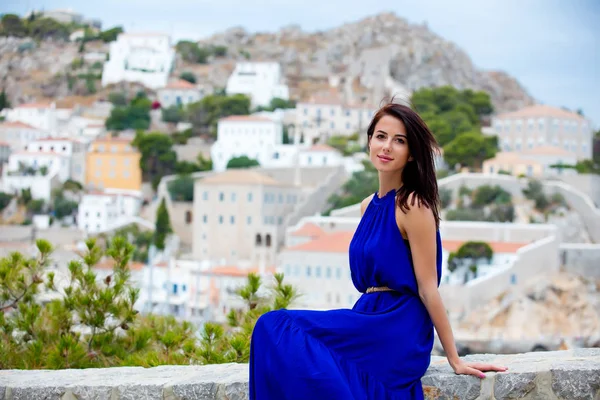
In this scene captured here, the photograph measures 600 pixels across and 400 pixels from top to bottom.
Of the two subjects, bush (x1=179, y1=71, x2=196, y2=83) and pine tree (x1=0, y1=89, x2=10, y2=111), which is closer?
pine tree (x1=0, y1=89, x2=10, y2=111)

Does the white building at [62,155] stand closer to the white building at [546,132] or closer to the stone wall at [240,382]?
the white building at [546,132]

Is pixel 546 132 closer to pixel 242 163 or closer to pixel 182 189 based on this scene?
pixel 242 163

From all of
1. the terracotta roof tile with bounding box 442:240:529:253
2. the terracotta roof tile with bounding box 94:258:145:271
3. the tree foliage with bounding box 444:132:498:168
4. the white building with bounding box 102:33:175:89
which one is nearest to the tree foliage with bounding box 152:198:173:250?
the terracotta roof tile with bounding box 94:258:145:271

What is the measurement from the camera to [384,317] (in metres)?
3.73

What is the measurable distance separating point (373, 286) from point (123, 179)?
153 feet

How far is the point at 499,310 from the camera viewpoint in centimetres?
3266

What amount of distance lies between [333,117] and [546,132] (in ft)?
35.8

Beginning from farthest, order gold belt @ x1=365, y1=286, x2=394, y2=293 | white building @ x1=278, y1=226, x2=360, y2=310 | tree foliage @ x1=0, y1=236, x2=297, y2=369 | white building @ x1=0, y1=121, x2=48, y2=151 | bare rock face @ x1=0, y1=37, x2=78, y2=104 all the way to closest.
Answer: bare rock face @ x1=0, y1=37, x2=78, y2=104
white building @ x1=0, y1=121, x2=48, y2=151
white building @ x1=278, y1=226, x2=360, y2=310
tree foliage @ x1=0, y1=236, x2=297, y2=369
gold belt @ x1=365, y1=286, x2=394, y2=293

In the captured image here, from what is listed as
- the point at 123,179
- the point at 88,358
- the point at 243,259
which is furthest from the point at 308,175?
the point at 88,358

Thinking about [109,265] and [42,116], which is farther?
[42,116]

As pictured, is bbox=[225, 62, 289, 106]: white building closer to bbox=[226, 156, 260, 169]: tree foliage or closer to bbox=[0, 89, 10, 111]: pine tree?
bbox=[226, 156, 260, 169]: tree foliage

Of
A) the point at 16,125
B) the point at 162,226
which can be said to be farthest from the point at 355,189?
the point at 16,125

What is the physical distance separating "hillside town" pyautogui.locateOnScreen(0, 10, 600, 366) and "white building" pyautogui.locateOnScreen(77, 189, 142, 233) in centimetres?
8

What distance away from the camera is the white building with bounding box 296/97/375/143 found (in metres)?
54.6
